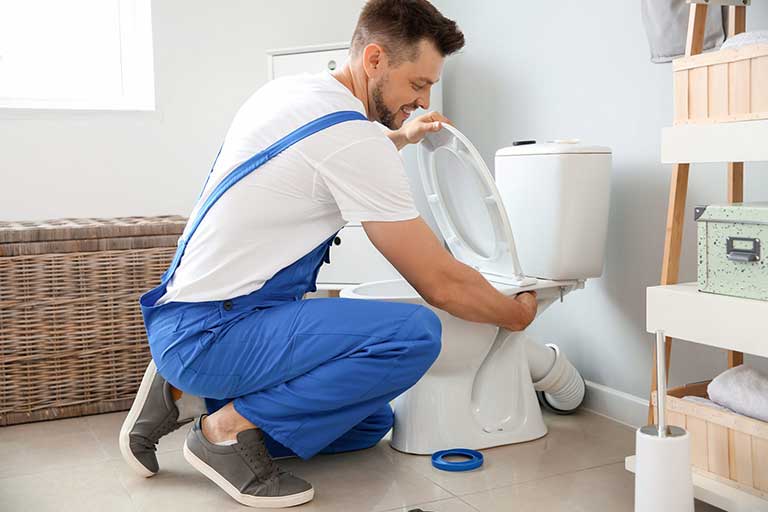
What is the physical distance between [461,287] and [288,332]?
15.5 inches

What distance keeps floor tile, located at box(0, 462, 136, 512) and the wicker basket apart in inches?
20.6

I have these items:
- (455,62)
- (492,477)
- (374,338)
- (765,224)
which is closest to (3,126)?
(455,62)

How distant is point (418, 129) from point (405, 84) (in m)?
0.24

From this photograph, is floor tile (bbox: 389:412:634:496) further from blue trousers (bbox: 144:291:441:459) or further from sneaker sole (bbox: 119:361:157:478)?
sneaker sole (bbox: 119:361:157:478)

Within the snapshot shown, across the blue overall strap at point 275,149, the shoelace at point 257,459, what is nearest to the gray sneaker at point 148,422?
the shoelace at point 257,459

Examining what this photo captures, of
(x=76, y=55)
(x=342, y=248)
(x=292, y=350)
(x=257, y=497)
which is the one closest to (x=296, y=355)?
(x=292, y=350)

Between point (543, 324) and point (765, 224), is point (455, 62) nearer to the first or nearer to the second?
point (543, 324)

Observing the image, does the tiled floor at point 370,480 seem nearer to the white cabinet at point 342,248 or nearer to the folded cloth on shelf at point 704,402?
the folded cloth on shelf at point 704,402

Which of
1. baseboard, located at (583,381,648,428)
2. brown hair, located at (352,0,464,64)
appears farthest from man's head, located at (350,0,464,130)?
baseboard, located at (583,381,648,428)

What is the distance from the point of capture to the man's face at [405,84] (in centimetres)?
194

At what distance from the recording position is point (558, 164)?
7.31ft

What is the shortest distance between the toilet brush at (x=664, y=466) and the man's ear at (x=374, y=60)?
0.88m

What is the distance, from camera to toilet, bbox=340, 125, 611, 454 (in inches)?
85.8

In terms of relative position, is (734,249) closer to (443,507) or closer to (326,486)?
(443,507)
